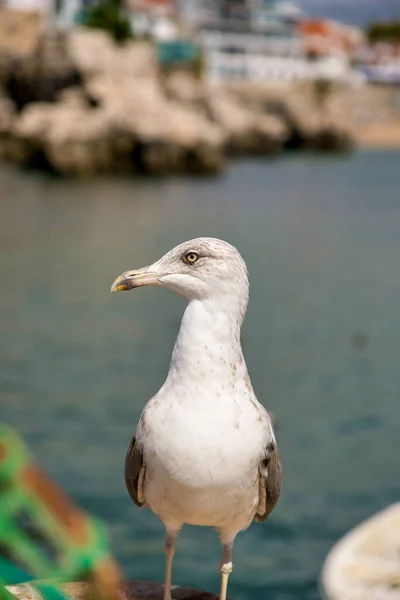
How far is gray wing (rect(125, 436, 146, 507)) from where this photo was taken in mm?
2836

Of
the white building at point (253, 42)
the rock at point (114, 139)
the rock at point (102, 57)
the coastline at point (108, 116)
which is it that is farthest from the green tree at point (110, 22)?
the white building at point (253, 42)

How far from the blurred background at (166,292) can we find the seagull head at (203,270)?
15.2 ft

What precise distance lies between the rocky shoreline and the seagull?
115 ft

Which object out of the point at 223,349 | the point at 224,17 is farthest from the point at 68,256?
the point at 224,17

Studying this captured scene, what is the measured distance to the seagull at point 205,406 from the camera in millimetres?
2627

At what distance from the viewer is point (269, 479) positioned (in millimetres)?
2873

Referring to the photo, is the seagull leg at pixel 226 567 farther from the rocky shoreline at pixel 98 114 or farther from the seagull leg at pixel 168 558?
the rocky shoreline at pixel 98 114

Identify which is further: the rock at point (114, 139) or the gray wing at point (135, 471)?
the rock at point (114, 139)

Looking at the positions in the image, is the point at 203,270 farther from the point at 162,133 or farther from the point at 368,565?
the point at 162,133

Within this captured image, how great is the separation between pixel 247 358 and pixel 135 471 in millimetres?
9380

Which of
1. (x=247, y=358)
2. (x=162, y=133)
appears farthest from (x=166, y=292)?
(x=162, y=133)

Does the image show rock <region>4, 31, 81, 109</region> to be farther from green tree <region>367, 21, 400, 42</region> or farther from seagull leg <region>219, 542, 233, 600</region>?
green tree <region>367, 21, 400, 42</region>

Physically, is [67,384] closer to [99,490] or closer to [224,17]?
[99,490]

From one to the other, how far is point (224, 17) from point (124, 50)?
49.7 metres
